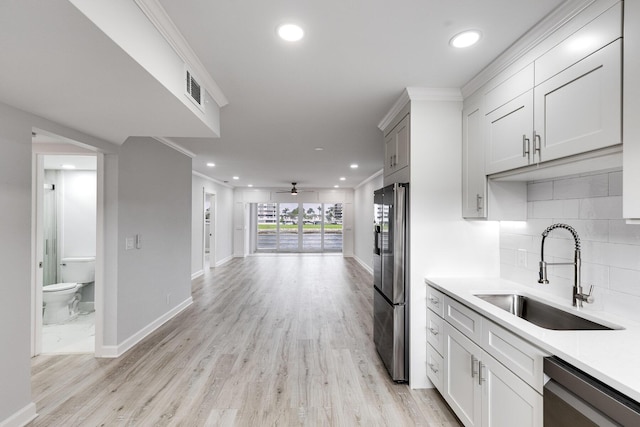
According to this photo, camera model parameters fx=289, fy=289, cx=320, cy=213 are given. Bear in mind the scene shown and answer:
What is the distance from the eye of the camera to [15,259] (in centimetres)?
200

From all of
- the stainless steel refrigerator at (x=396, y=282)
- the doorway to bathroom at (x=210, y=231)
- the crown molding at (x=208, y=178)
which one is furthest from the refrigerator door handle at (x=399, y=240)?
the doorway to bathroom at (x=210, y=231)

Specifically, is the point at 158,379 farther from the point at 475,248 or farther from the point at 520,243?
the point at 520,243

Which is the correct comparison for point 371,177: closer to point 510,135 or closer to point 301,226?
point 301,226

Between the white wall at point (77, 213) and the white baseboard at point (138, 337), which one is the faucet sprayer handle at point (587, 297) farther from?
the white wall at point (77, 213)

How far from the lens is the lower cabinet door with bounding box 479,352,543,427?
4.31ft

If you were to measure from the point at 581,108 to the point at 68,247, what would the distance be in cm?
618

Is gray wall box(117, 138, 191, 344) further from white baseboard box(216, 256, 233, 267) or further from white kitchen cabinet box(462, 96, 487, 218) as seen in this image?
white baseboard box(216, 256, 233, 267)

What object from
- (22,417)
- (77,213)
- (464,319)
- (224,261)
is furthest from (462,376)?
(224,261)

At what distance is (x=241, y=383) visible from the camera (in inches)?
101

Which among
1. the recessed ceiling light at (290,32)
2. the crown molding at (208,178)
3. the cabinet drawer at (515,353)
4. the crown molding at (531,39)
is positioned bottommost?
the cabinet drawer at (515,353)

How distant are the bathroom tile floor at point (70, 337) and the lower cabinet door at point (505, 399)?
148 inches

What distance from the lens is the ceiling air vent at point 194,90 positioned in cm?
199

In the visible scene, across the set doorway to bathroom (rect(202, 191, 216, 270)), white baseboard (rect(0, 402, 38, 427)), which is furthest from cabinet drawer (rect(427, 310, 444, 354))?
doorway to bathroom (rect(202, 191, 216, 270))

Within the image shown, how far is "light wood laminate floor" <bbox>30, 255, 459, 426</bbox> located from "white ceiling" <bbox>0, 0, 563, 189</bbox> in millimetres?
2236
